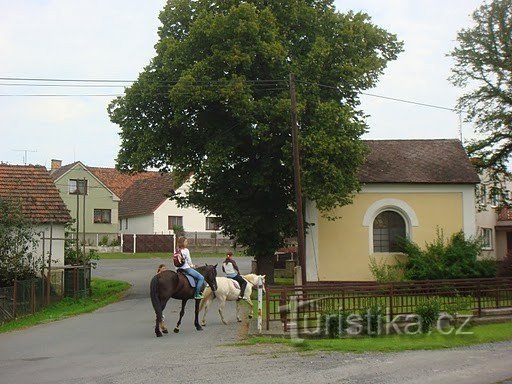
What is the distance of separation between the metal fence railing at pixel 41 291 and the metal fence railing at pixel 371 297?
30.5ft

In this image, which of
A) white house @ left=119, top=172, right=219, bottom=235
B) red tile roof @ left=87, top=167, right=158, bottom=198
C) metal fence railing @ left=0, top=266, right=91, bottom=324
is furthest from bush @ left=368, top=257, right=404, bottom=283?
red tile roof @ left=87, top=167, right=158, bottom=198

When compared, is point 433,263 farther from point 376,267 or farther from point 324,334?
point 324,334

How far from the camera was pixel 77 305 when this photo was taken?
26.3m

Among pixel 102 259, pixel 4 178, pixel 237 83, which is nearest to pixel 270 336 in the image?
pixel 237 83

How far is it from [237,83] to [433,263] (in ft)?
36.5

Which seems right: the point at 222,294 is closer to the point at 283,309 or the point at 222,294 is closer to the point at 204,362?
the point at 283,309

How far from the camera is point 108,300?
91.3 feet

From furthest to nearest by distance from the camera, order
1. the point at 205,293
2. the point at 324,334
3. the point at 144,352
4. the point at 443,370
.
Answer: the point at 205,293 → the point at 324,334 → the point at 144,352 → the point at 443,370

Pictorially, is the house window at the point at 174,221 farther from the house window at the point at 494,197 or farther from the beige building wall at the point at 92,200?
the house window at the point at 494,197

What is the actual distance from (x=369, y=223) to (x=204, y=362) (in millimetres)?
19185

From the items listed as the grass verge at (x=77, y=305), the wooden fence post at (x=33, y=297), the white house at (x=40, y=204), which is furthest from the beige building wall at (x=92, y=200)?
the wooden fence post at (x=33, y=297)

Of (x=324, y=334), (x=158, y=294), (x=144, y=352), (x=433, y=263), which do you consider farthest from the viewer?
(x=433, y=263)

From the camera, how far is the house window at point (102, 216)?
6650 cm

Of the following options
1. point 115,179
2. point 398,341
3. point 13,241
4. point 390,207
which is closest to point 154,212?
point 115,179
